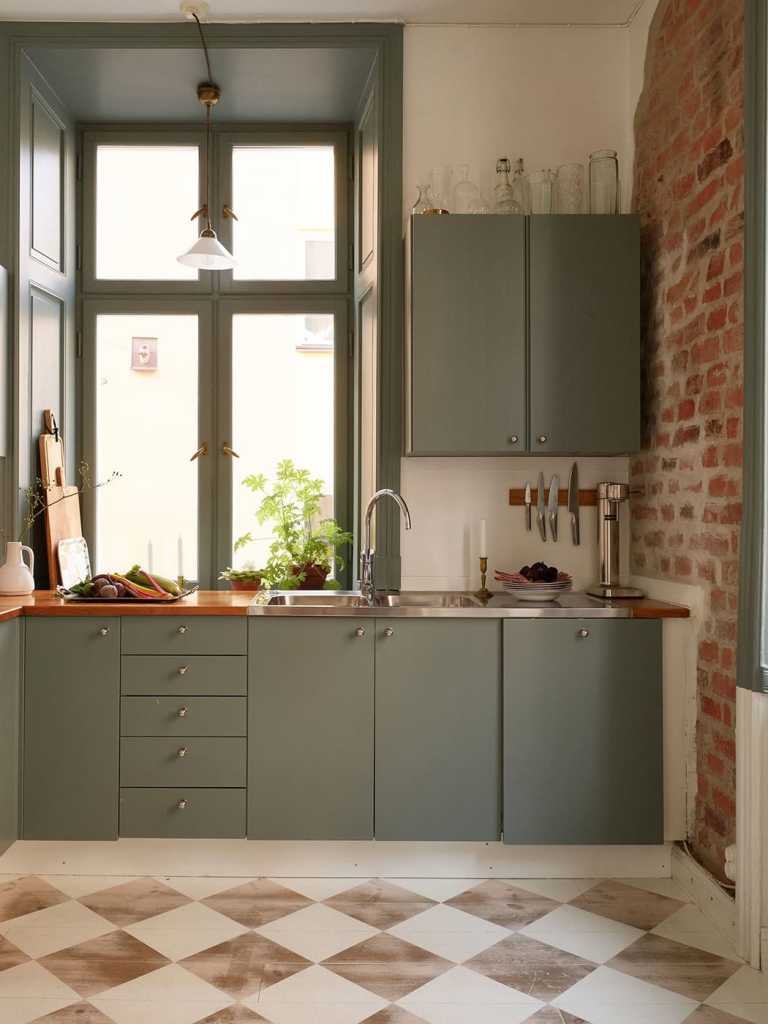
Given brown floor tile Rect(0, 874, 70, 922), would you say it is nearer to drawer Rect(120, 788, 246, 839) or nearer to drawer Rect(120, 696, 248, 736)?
drawer Rect(120, 788, 246, 839)

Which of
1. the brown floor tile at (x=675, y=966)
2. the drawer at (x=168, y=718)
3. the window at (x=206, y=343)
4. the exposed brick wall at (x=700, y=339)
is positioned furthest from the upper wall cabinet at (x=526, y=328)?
the brown floor tile at (x=675, y=966)

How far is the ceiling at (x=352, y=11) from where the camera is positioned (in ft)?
11.2

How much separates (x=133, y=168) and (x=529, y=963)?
349 cm

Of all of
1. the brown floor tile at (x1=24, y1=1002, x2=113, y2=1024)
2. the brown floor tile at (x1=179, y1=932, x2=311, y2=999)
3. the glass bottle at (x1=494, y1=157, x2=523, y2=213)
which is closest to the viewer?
the brown floor tile at (x1=24, y1=1002, x2=113, y2=1024)

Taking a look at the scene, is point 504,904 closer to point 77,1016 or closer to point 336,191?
point 77,1016

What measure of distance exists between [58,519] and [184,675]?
1.05 m

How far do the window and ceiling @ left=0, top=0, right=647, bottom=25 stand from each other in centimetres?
57

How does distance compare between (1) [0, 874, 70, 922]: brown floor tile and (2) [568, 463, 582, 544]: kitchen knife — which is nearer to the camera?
(1) [0, 874, 70, 922]: brown floor tile

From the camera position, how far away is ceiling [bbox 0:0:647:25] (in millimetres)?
3404

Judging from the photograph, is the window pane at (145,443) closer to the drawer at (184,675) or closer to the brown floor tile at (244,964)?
the drawer at (184,675)

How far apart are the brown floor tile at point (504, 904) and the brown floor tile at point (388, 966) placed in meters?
0.32

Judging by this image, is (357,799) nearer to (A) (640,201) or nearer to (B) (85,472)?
(B) (85,472)

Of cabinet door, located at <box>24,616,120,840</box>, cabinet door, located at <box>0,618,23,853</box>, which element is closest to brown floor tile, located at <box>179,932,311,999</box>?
cabinet door, located at <box>24,616,120,840</box>

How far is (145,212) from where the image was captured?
4000 millimetres
